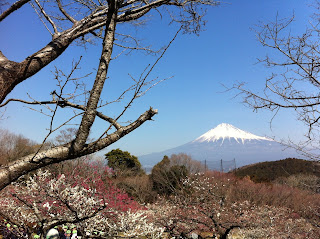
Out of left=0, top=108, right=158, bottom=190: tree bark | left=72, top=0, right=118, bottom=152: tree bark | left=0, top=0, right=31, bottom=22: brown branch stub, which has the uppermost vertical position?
left=0, top=0, right=31, bottom=22: brown branch stub

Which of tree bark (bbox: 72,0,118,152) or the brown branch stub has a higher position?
the brown branch stub

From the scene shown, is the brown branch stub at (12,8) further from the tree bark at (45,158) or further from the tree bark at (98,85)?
the tree bark at (45,158)

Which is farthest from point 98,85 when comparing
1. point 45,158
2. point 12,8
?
point 12,8

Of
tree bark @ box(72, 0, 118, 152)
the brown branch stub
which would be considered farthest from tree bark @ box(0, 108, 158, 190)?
the brown branch stub

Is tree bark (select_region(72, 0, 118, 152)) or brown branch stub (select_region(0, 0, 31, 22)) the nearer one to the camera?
tree bark (select_region(72, 0, 118, 152))

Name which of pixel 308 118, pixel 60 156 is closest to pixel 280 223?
pixel 308 118

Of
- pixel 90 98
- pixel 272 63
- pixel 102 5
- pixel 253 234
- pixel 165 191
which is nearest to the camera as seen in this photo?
pixel 90 98

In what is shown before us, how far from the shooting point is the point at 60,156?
1.42 metres

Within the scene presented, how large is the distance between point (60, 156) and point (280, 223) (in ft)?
34.0

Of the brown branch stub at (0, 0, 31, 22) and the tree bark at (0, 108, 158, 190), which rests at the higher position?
the brown branch stub at (0, 0, 31, 22)

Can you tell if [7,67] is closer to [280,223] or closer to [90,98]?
[90,98]

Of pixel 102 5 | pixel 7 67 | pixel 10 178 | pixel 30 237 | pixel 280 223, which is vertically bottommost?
pixel 280 223

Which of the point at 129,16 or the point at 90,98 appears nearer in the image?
the point at 90,98

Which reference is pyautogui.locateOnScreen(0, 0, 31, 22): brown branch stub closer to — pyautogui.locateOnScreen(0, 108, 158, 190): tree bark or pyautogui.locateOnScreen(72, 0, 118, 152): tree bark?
pyautogui.locateOnScreen(72, 0, 118, 152): tree bark
